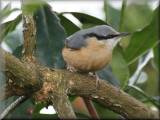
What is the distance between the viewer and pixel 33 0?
0.57 metres

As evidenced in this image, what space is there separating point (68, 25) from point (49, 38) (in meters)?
0.13

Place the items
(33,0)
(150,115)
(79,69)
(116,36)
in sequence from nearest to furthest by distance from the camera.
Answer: (33,0)
(150,115)
(79,69)
(116,36)

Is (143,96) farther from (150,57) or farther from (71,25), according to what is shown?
(71,25)

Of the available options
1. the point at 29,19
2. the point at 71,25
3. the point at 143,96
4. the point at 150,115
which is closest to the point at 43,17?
the point at 71,25

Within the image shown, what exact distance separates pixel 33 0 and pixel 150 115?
2.14 ft

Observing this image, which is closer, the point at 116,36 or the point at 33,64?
the point at 33,64

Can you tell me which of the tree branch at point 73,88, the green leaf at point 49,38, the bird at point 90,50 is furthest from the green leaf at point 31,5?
the green leaf at point 49,38

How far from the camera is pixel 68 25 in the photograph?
1.61 m

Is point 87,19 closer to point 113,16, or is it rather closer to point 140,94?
point 113,16

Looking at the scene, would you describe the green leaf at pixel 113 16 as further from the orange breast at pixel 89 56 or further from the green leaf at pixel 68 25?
the orange breast at pixel 89 56

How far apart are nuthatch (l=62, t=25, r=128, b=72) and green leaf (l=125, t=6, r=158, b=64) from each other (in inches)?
13.1

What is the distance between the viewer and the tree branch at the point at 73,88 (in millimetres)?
1116

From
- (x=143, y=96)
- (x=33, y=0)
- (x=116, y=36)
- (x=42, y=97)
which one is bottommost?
(x=143, y=96)

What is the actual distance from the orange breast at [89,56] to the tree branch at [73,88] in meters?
0.07
